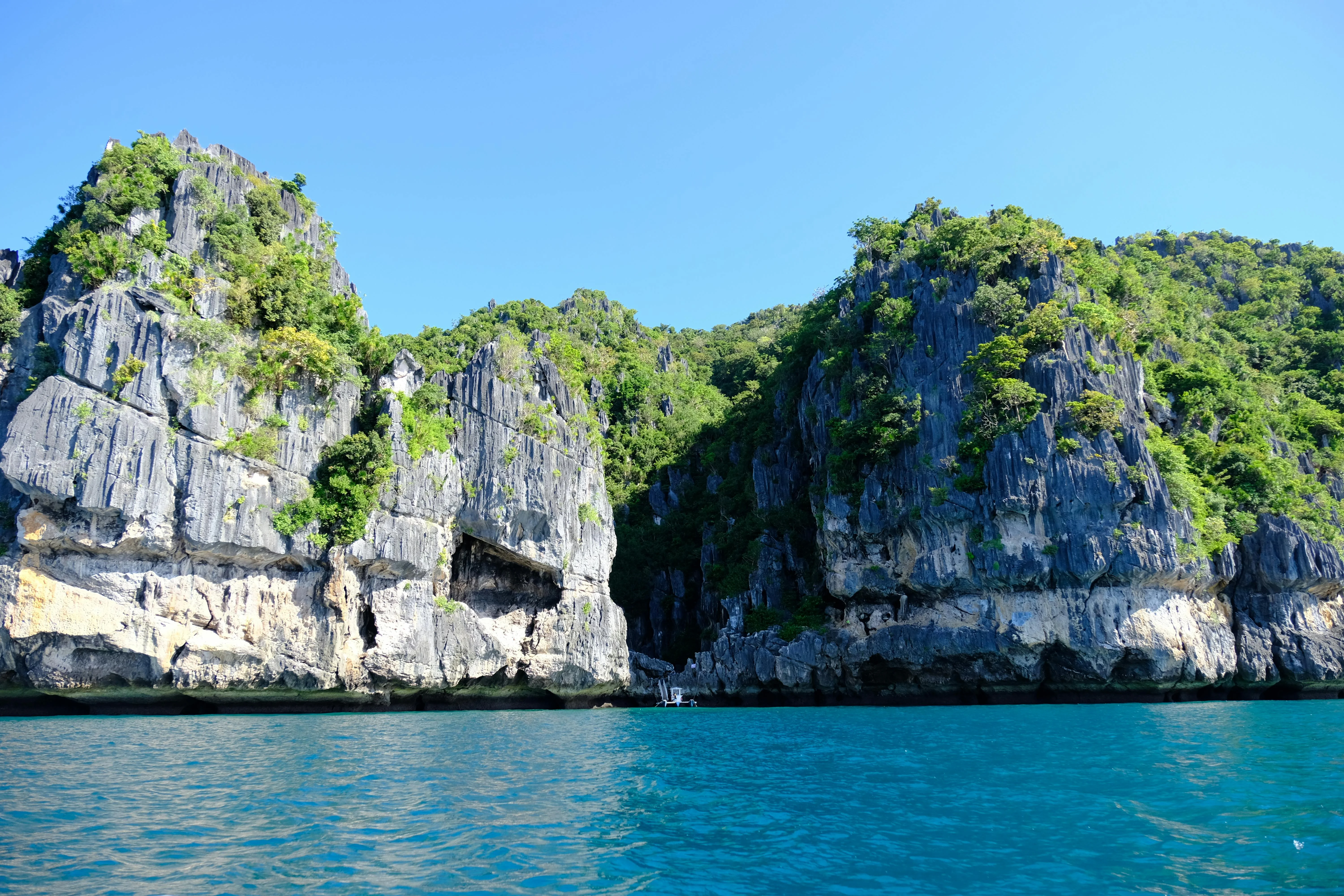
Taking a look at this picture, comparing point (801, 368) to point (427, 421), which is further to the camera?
point (801, 368)

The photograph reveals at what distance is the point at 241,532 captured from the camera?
28.7 meters

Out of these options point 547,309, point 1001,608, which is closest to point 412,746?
point 1001,608

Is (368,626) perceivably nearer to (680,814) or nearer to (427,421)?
(427,421)

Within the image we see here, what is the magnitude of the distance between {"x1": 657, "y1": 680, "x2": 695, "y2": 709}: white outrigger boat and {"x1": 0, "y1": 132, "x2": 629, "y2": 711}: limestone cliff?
439 cm

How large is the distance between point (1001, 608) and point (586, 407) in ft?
79.3

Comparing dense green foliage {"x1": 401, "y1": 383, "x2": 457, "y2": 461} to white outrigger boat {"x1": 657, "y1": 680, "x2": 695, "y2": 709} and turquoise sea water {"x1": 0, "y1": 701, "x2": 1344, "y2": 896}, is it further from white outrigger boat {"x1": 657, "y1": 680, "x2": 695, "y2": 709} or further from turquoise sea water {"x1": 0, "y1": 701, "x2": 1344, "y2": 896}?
white outrigger boat {"x1": 657, "y1": 680, "x2": 695, "y2": 709}

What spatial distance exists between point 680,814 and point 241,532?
23.9m

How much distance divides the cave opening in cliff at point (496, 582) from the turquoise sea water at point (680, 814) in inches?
685

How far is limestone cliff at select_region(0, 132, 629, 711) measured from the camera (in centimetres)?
2623

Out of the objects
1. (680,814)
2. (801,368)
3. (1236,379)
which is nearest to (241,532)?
(680,814)

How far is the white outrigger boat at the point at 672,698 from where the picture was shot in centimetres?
4331

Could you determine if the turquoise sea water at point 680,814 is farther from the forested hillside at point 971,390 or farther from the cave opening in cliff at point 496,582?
the forested hillside at point 971,390

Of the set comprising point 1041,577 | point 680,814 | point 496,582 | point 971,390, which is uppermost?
point 971,390

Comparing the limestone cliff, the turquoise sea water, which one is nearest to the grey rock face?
the limestone cliff
